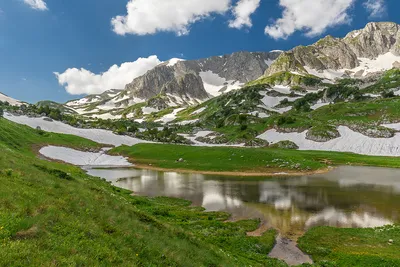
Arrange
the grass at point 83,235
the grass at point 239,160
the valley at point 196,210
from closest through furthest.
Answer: the grass at point 83,235 → the valley at point 196,210 → the grass at point 239,160

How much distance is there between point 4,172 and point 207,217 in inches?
890

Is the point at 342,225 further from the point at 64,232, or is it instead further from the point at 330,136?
the point at 330,136

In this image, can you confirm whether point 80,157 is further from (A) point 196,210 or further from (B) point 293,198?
(B) point 293,198

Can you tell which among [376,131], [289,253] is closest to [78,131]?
[289,253]

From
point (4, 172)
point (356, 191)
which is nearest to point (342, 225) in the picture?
point (356, 191)

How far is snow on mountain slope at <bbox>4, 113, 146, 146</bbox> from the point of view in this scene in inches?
5275

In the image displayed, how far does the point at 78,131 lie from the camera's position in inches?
5625

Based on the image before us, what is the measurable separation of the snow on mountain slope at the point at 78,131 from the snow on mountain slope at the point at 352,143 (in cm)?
7865

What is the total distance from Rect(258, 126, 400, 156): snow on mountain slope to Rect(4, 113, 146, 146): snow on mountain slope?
78655 mm

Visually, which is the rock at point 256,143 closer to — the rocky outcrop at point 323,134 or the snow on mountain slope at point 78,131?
the rocky outcrop at point 323,134

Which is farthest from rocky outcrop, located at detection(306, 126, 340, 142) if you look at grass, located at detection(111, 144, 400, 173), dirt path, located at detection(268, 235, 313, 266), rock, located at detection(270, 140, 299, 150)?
dirt path, located at detection(268, 235, 313, 266)

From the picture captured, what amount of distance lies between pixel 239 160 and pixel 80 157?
6225 centimetres

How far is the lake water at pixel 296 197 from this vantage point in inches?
1264

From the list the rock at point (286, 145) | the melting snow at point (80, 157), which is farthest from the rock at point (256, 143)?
the melting snow at point (80, 157)
